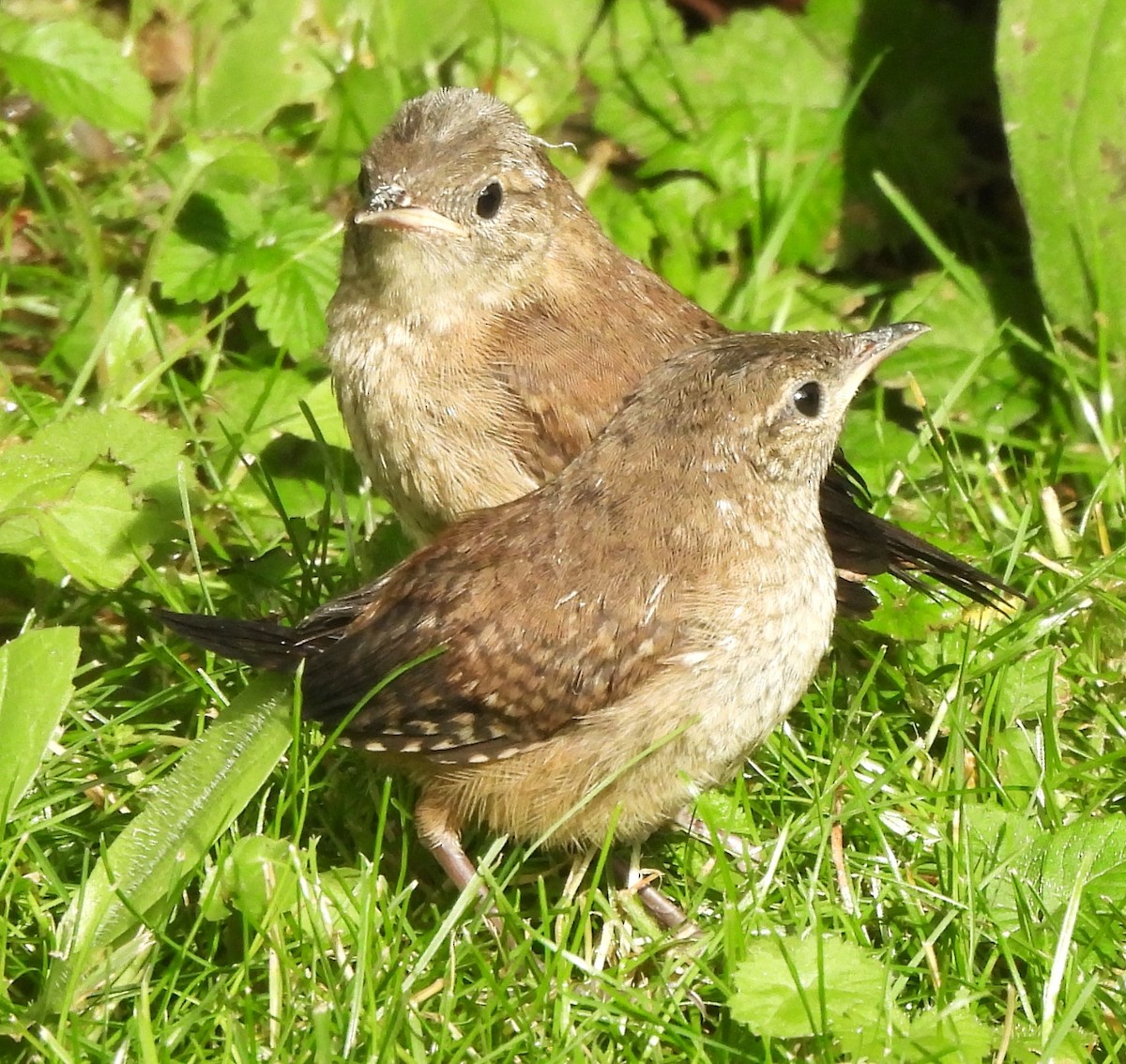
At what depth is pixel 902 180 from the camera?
5.72 m

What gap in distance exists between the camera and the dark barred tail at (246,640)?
11.0 feet

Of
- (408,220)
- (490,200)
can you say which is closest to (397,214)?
(408,220)

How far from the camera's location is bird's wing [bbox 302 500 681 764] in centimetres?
321

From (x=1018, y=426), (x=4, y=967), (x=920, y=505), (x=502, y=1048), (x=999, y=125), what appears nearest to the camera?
(x=502, y=1048)

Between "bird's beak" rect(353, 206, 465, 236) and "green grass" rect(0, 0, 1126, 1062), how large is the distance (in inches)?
30.3

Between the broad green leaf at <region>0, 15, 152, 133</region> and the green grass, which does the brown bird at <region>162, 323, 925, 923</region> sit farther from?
the broad green leaf at <region>0, 15, 152, 133</region>

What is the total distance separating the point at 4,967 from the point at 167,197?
304 centimetres

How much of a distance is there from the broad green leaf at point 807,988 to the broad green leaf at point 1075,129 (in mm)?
2692

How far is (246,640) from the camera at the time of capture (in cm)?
337

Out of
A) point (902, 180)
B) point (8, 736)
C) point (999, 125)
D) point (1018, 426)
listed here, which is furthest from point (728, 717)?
point (999, 125)

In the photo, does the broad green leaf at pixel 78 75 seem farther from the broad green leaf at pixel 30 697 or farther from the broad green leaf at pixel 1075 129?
the broad green leaf at pixel 1075 129

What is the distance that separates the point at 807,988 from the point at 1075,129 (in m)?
3.16

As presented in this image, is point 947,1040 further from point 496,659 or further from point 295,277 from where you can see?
point 295,277

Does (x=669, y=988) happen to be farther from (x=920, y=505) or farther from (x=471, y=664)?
(x=920, y=505)
